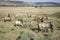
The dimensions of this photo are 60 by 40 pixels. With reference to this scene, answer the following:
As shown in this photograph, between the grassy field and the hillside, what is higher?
the hillside

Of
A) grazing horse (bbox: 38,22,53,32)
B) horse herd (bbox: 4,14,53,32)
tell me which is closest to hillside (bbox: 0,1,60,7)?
horse herd (bbox: 4,14,53,32)

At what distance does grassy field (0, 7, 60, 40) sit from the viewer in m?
2.83

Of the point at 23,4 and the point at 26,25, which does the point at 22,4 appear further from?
the point at 26,25

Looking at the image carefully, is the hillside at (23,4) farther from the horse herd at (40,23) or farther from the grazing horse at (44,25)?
the grazing horse at (44,25)

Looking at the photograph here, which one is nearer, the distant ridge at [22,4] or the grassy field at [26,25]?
the grassy field at [26,25]

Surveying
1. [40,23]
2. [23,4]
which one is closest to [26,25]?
[40,23]

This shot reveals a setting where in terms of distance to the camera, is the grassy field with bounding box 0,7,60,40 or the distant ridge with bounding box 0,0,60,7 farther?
the distant ridge with bounding box 0,0,60,7

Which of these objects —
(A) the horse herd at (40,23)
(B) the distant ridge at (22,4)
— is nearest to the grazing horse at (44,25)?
(A) the horse herd at (40,23)

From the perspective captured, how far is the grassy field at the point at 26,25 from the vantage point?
9.29ft

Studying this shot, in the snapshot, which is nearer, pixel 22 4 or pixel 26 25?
pixel 26 25

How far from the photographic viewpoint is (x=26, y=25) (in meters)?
2.87

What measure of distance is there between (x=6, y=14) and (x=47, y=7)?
924 mm

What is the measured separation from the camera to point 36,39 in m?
2.84

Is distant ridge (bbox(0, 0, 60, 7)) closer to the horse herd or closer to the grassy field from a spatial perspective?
the grassy field
